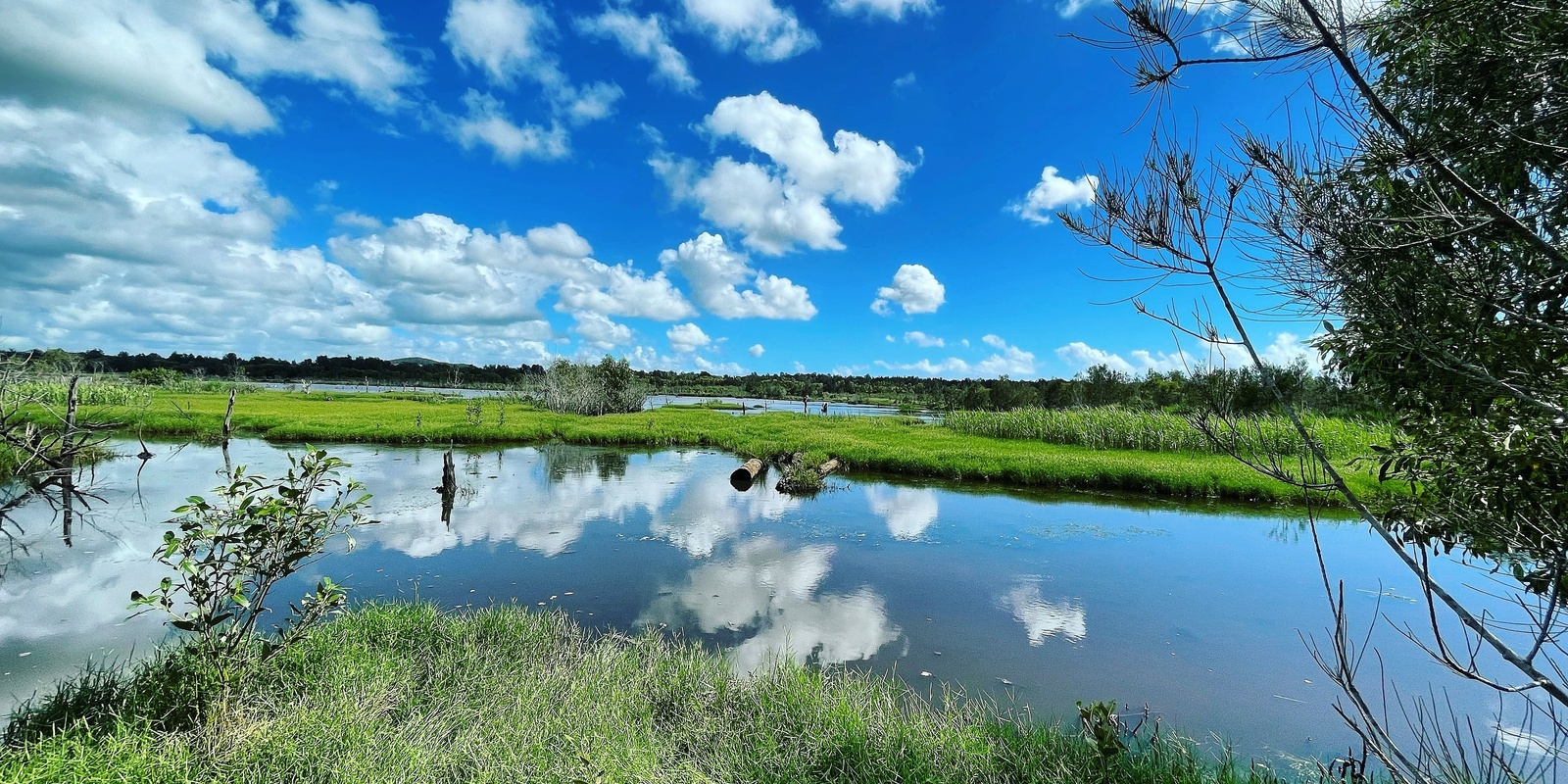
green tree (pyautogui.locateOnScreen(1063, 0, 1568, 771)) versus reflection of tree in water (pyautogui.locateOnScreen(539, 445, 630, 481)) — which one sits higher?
green tree (pyautogui.locateOnScreen(1063, 0, 1568, 771))

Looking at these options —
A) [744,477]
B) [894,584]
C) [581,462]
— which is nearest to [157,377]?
[581,462]

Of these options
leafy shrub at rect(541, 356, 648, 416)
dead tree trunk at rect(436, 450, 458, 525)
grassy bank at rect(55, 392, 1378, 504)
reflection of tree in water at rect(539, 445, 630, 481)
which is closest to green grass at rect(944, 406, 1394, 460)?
grassy bank at rect(55, 392, 1378, 504)

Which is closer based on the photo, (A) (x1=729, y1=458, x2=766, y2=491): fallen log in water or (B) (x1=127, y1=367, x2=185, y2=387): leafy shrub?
(A) (x1=729, y1=458, x2=766, y2=491): fallen log in water

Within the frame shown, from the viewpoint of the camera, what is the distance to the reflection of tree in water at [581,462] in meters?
21.5

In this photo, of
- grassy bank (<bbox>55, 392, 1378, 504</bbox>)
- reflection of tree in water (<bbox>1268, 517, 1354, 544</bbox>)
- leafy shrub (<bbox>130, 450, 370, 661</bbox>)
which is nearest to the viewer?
leafy shrub (<bbox>130, 450, 370, 661</bbox>)

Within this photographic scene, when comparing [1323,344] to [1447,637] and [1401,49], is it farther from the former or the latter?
[1447,637]

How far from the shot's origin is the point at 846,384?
136m

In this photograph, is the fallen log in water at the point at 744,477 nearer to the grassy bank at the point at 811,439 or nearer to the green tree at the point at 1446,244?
the grassy bank at the point at 811,439

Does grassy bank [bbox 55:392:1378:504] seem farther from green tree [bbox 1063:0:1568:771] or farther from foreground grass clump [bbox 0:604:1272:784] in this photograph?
green tree [bbox 1063:0:1568:771]

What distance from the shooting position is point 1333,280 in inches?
120

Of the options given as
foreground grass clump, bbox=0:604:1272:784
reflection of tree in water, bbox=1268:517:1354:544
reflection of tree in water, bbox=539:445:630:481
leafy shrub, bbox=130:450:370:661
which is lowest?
reflection of tree in water, bbox=539:445:630:481

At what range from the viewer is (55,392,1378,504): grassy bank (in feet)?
65.4

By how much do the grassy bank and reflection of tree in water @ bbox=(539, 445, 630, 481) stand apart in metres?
3.21

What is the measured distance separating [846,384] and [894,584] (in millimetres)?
126783
